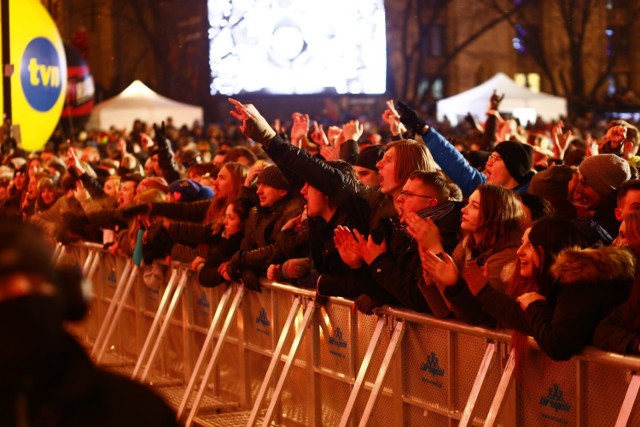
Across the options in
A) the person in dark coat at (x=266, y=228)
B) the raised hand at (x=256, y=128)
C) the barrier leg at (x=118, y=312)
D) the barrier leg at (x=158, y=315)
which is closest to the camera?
the raised hand at (x=256, y=128)

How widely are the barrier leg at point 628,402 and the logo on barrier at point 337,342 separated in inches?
98.3

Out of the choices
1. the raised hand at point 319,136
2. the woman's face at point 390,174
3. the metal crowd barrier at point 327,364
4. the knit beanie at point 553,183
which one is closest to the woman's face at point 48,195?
the metal crowd barrier at point 327,364

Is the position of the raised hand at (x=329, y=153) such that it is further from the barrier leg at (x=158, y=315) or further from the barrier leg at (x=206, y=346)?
the barrier leg at (x=158, y=315)

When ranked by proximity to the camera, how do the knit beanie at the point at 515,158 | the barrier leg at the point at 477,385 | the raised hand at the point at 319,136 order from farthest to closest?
the raised hand at the point at 319,136
the knit beanie at the point at 515,158
the barrier leg at the point at 477,385

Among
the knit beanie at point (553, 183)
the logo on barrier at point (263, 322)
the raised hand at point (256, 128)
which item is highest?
the raised hand at point (256, 128)

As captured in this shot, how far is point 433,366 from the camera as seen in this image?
605 centimetres

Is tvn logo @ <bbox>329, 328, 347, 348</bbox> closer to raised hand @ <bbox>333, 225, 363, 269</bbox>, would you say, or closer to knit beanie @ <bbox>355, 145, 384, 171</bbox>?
raised hand @ <bbox>333, 225, 363, 269</bbox>

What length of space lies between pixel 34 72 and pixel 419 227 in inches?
617

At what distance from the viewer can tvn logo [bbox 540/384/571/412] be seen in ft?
17.0

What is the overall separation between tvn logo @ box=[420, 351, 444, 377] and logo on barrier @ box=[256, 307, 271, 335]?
2.07 m

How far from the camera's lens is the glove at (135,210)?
929 cm

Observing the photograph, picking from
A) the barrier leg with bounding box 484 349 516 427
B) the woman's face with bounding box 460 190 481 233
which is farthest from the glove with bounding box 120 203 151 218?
the barrier leg with bounding box 484 349 516 427

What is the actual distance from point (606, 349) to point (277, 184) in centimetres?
345

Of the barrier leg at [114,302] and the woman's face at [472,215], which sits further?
the barrier leg at [114,302]
